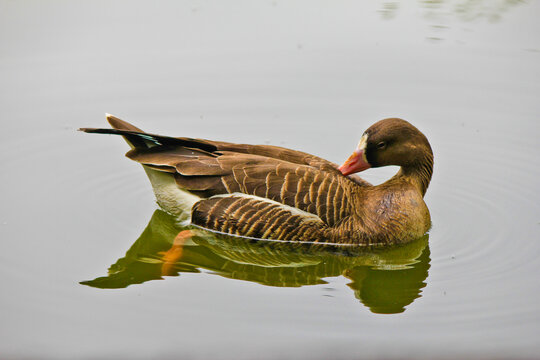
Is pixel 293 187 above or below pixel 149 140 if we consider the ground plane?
below

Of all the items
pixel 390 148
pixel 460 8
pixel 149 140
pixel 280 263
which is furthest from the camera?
pixel 460 8

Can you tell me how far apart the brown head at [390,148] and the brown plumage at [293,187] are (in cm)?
1

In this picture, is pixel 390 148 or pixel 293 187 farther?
pixel 390 148

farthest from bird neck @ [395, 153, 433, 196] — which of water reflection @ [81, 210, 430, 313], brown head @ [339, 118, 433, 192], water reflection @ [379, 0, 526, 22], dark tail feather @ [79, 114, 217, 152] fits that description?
water reflection @ [379, 0, 526, 22]

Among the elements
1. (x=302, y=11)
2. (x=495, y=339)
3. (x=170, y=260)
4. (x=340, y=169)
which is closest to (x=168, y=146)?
(x=170, y=260)

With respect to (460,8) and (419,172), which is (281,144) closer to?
(419,172)

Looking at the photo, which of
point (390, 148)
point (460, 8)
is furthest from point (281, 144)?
point (460, 8)

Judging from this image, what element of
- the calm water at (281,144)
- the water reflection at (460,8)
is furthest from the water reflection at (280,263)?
the water reflection at (460,8)

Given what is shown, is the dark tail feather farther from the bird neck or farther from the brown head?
the bird neck

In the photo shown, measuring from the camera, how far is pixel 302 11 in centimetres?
1448

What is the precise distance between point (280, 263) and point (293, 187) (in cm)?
84

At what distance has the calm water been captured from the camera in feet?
24.0

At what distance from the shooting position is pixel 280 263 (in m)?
8.73

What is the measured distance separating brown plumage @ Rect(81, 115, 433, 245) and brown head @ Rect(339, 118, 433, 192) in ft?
0.04
